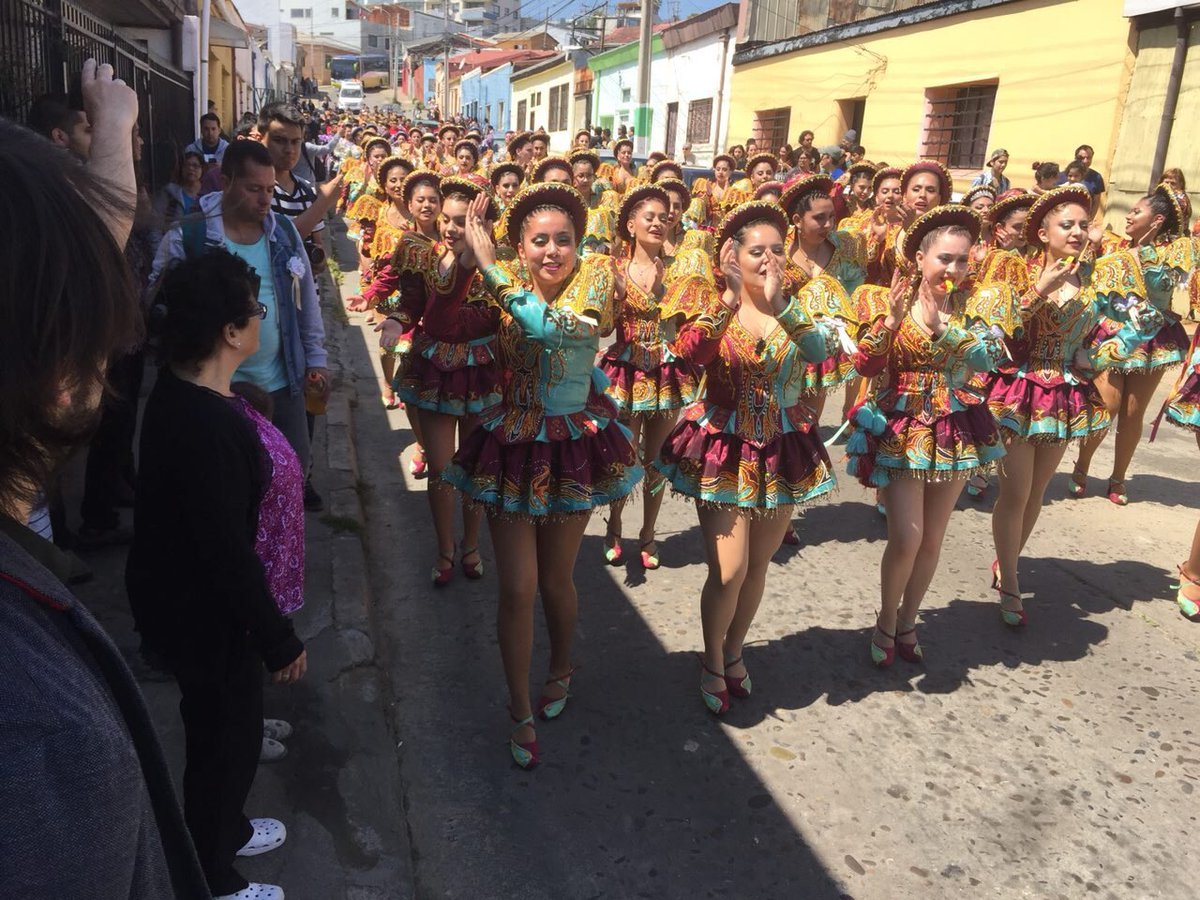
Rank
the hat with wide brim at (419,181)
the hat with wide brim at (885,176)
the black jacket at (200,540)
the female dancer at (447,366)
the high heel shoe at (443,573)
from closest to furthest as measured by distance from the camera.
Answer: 1. the black jacket at (200,540)
2. the female dancer at (447,366)
3. the high heel shoe at (443,573)
4. the hat with wide brim at (419,181)
5. the hat with wide brim at (885,176)

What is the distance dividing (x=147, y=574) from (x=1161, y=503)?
6.64m

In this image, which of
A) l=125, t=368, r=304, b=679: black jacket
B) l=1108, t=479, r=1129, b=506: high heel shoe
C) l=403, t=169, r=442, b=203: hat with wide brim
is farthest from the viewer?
l=1108, t=479, r=1129, b=506: high heel shoe

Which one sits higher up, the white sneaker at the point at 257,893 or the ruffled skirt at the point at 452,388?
the ruffled skirt at the point at 452,388

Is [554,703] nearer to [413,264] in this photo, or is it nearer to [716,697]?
[716,697]

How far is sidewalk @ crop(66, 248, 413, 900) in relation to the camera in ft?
9.39

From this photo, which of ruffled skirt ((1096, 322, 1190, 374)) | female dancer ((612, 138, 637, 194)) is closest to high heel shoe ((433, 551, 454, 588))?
ruffled skirt ((1096, 322, 1190, 374))

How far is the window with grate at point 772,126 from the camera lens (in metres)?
22.7

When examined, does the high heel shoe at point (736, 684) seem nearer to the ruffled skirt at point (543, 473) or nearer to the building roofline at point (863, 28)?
the ruffled skirt at point (543, 473)

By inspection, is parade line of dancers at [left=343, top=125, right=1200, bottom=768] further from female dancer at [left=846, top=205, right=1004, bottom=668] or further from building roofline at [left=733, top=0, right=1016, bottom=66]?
building roofline at [left=733, top=0, right=1016, bottom=66]

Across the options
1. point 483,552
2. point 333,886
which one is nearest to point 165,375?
point 333,886

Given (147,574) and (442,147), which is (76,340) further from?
(442,147)

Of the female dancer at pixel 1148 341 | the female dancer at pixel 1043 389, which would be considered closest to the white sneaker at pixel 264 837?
the female dancer at pixel 1043 389

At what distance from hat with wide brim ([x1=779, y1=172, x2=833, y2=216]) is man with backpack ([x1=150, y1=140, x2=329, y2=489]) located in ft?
10.2

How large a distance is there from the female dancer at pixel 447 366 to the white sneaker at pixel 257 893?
225 centimetres
